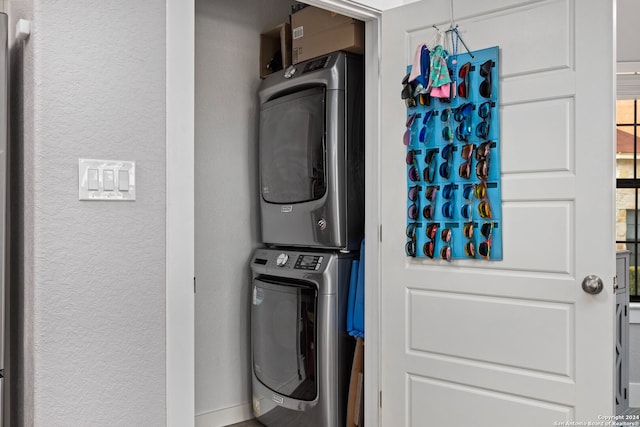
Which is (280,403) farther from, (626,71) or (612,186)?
(626,71)

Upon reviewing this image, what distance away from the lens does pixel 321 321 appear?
2.82 m

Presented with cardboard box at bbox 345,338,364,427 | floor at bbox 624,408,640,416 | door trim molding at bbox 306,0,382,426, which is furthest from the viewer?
floor at bbox 624,408,640,416

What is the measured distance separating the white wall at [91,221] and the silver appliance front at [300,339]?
104 cm

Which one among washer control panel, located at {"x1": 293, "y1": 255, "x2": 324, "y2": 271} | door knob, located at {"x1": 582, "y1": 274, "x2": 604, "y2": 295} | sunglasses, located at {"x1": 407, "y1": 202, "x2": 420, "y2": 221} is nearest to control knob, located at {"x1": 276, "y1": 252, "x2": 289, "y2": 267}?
washer control panel, located at {"x1": 293, "y1": 255, "x2": 324, "y2": 271}

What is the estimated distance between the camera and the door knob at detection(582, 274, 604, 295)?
75.9 inches

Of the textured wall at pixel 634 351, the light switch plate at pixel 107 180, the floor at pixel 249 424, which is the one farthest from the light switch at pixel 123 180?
the textured wall at pixel 634 351

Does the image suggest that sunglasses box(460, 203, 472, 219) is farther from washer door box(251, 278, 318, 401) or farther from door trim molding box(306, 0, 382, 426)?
washer door box(251, 278, 318, 401)

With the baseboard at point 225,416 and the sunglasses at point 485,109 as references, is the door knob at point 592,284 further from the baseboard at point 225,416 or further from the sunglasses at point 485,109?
the baseboard at point 225,416

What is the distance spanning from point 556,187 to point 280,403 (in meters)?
1.79

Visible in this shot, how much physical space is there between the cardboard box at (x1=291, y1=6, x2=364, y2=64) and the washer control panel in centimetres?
103

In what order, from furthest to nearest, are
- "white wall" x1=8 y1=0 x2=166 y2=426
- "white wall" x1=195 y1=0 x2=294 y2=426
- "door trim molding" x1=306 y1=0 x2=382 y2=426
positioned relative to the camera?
"white wall" x1=195 y1=0 x2=294 y2=426, "door trim molding" x1=306 y1=0 x2=382 y2=426, "white wall" x1=8 y1=0 x2=166 y2=426

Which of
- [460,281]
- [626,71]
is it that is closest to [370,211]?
[460,281]

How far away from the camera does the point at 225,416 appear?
328cm

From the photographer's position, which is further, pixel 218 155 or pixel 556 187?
pixel 218 155
